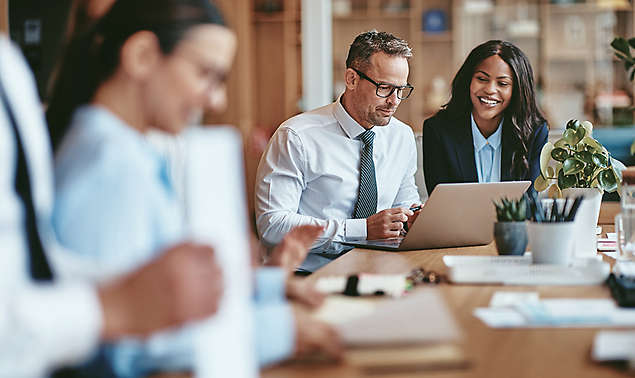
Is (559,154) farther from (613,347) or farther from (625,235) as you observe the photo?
(613,347)

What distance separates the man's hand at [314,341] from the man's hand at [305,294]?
220 mm

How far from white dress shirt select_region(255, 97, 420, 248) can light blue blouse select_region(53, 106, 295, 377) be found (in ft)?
4.87

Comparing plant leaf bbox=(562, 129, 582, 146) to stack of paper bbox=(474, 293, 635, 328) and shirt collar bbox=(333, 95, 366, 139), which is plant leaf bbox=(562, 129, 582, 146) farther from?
shirt collar bbox=(333, 95, 366, 139)

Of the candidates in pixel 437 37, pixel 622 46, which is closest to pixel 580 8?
pixel 437 37

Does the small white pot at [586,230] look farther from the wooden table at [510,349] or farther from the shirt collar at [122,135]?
the shirt collar at [122,135]

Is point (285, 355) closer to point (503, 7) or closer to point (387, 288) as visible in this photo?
point (387, 288)

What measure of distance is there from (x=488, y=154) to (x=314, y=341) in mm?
1953

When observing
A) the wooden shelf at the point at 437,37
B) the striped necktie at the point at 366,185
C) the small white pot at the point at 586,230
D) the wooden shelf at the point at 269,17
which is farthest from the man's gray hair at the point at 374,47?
the wooden shelf at the point at 437,37

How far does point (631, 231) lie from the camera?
158 cm

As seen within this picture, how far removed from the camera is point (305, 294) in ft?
3.92

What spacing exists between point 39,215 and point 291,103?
7414 mm

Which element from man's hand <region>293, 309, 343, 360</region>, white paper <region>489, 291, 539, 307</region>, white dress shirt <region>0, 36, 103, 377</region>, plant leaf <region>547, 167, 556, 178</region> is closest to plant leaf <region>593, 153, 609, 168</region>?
plant leaf <region>547, 167, 556, 178</region>

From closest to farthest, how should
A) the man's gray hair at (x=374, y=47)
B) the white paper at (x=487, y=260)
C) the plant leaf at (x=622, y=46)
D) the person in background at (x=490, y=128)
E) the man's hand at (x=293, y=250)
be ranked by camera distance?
the man's hand at (x=293, y=250) → the plant leaf at (x=622, y=46) → the white paper at (x=487, y=260) → the man's gray hair at (x=374, y=47) → the person in background at (x=490, y=128)

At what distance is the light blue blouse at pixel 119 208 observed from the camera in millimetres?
768
